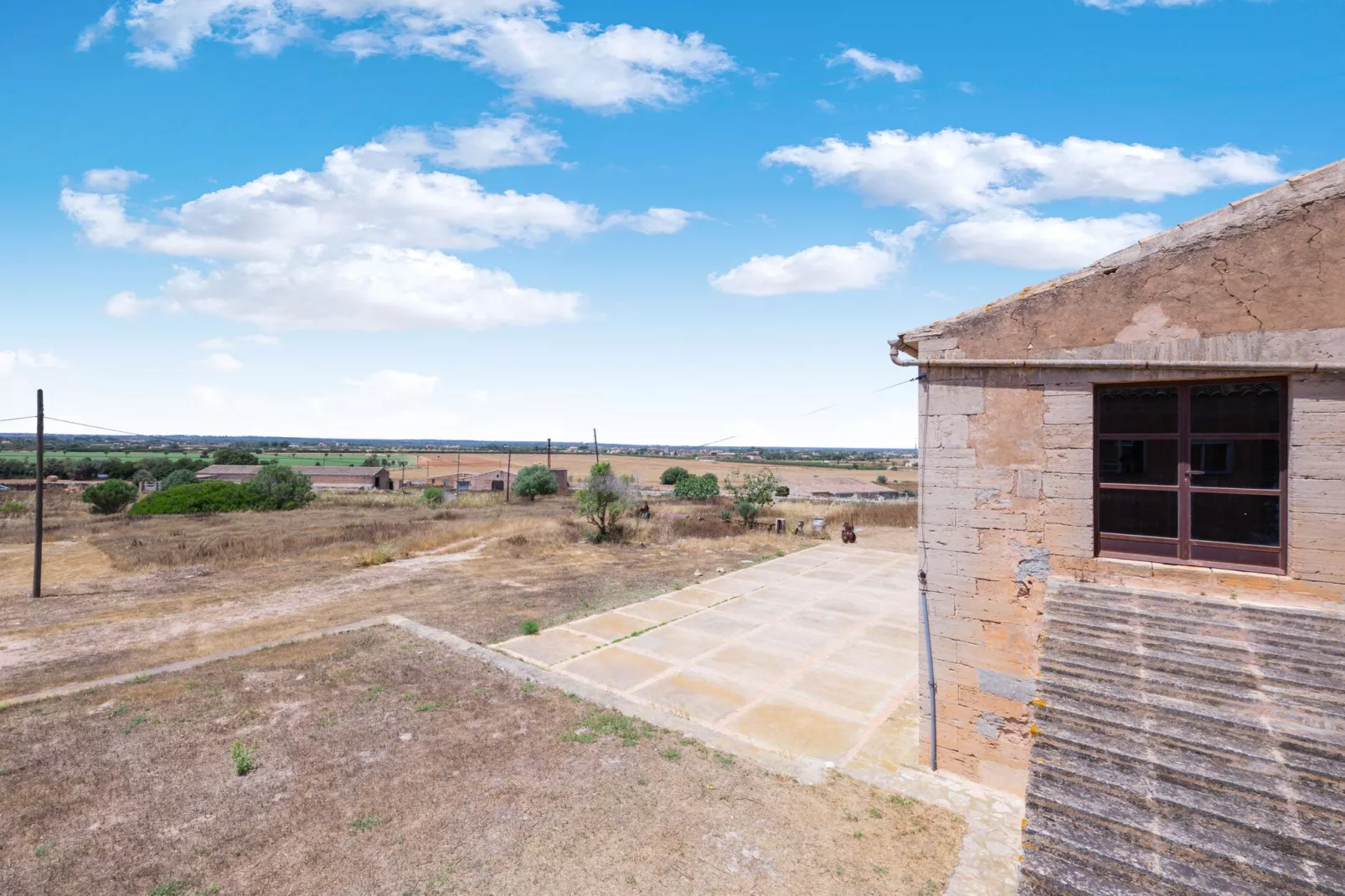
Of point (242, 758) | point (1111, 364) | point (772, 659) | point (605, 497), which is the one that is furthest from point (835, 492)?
point (242, 758)

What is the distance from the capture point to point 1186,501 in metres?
6.15

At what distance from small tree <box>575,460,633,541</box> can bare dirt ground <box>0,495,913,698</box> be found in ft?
3.73

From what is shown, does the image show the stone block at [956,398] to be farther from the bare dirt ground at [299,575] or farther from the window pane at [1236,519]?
the bare dirt ground at [299,575]

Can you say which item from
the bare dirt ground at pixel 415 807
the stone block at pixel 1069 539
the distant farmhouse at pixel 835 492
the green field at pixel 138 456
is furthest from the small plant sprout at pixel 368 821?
the green field at pixel 138 456

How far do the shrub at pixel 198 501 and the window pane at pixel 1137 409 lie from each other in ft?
146

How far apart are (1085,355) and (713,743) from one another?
21.1 feet

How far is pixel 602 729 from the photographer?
8.48m

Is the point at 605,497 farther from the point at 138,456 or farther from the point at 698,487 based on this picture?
the point at 138,456

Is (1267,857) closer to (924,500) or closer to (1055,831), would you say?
(1055,831)

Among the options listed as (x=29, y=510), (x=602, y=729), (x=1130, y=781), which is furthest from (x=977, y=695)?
(x=29, y=510)

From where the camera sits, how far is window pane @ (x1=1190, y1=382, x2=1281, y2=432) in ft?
19.1

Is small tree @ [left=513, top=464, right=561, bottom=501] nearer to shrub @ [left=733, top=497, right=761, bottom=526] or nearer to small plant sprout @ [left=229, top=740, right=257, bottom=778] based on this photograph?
shrub @ [left=733, top=497, right=761, bottom=526]

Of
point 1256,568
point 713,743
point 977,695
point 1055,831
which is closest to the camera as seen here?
point 1055,831

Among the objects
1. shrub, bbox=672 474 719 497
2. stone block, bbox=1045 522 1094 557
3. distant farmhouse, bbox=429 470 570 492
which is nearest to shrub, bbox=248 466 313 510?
distant farmhouse, bbox=429 470 570 492
